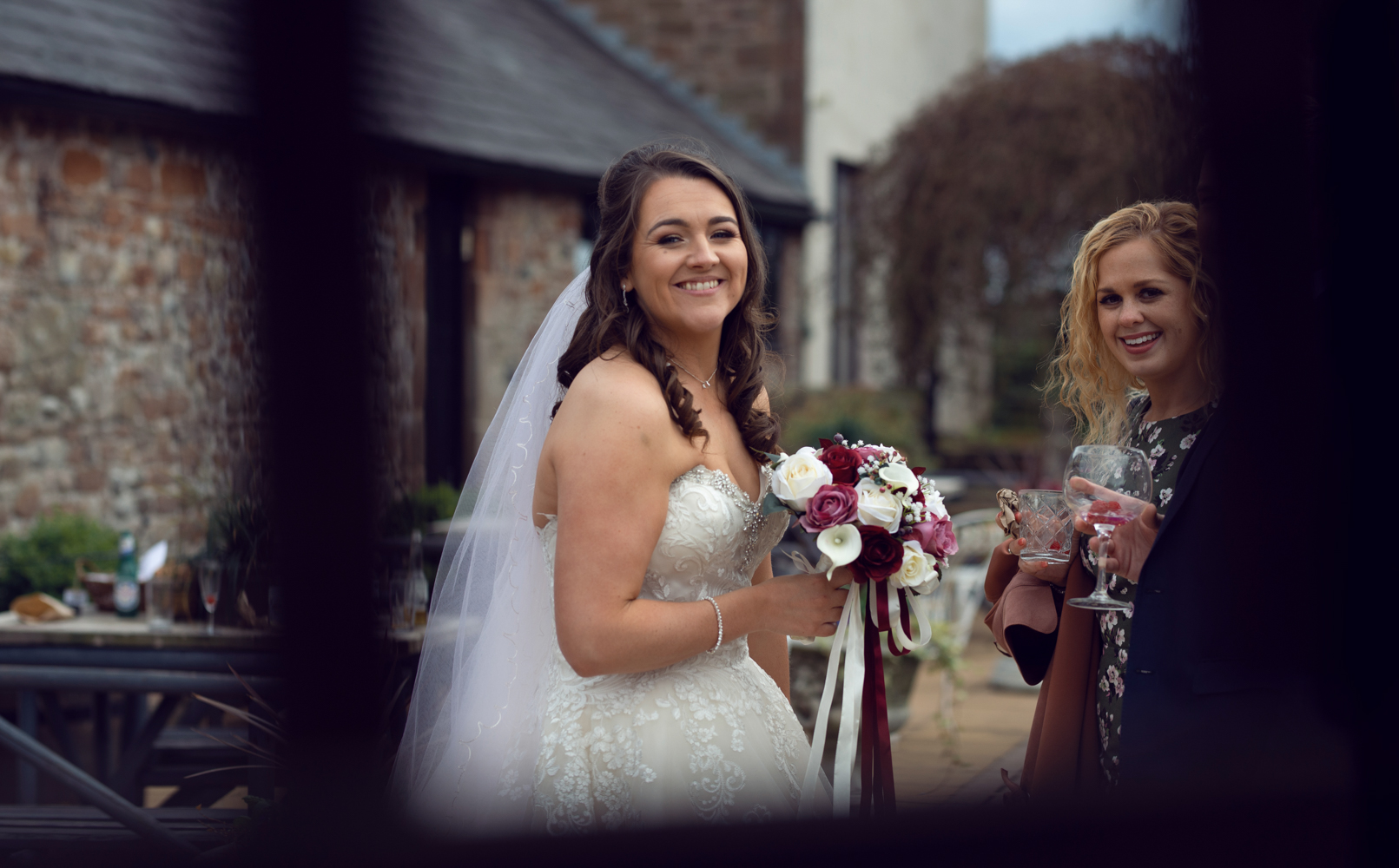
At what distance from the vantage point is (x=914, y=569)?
1.93m

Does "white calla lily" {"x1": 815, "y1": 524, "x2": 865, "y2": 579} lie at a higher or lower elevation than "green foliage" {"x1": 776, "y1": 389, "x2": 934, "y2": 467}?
lower

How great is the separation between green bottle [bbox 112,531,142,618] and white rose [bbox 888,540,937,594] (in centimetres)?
315

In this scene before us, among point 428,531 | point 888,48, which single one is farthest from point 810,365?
point 428,531

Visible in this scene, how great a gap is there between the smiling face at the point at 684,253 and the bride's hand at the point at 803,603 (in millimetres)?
484

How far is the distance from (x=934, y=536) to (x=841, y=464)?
20cm

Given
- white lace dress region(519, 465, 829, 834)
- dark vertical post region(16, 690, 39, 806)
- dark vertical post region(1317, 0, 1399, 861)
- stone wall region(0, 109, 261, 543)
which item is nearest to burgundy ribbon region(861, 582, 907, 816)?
white lace dress region(519, 465, 829, 834)

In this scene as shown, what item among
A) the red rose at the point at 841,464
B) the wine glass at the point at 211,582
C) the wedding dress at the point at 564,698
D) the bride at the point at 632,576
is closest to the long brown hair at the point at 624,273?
the bride at the point at 632,576

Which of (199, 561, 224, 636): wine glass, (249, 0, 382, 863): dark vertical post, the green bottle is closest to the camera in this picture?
(249, 0, 382, 863): dark vertical post

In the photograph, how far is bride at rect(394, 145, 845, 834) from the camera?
1.91m

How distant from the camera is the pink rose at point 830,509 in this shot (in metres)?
1.88

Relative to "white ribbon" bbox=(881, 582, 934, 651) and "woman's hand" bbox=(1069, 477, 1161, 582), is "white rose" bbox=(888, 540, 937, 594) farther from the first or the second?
"woman's hand" bbox=(1069, 477, 1161, 582)

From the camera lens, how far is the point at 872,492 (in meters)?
1.92

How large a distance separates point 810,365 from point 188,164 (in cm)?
738

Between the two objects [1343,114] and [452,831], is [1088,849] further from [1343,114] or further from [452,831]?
[1343,114]
